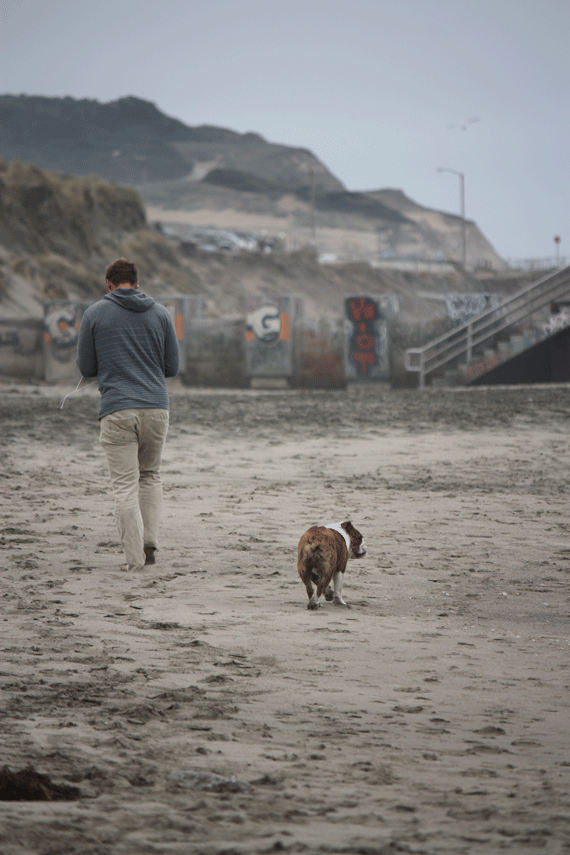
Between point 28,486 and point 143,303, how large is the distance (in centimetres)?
413

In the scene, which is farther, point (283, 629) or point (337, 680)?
point (283, 629)

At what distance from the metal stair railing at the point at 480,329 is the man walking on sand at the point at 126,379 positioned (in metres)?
18.4

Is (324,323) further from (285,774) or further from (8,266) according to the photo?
(285,774)

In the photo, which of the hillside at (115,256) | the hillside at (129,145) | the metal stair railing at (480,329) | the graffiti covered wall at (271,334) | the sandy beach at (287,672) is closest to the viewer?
the sandy beach at (287,672)

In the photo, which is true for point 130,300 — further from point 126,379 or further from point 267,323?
point 267,323

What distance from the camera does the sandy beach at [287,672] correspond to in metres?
2.71

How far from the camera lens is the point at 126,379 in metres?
6.30

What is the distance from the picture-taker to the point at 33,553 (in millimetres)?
6758

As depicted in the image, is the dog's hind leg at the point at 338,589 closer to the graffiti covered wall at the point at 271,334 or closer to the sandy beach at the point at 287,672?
the sandy beach at the point at 287,672

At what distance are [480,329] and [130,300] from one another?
19.1 m

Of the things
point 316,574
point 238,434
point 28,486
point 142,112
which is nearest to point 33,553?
point 316,574

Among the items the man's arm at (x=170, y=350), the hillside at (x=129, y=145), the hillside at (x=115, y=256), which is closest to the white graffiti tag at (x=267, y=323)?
the hillside at (x=115, y=256)

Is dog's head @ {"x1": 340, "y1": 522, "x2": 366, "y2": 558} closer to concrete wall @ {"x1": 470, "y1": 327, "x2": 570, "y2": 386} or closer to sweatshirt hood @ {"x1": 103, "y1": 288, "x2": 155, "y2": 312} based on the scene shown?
sweatshirt hood @ {"x1": 103, "y1": 288, "x2": 155, "y2": 312}

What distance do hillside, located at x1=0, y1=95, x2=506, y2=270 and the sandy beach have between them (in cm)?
9281
